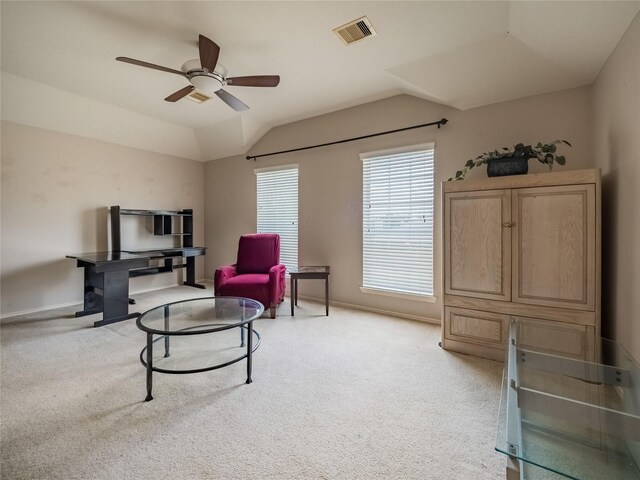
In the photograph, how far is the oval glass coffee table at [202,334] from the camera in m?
Answer: 2.23

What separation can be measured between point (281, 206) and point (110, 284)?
2.51 meters

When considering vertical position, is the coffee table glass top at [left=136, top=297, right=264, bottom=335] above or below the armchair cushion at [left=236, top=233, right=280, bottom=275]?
below

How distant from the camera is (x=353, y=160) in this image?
3945 mm

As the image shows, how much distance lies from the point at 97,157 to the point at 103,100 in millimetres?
918

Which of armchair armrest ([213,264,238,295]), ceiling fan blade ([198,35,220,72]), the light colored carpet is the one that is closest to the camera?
the light colored carpet

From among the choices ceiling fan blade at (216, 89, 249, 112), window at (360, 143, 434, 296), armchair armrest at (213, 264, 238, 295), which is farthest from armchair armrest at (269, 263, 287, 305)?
ceiling fan blade at (216, 89, 249, 112)

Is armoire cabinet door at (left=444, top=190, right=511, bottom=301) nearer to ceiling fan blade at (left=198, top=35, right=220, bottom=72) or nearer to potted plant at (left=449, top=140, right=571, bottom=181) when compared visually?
potted plant at (left=449, top=140, right=571, bottom=181)

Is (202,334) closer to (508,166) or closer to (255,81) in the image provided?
(255,81)

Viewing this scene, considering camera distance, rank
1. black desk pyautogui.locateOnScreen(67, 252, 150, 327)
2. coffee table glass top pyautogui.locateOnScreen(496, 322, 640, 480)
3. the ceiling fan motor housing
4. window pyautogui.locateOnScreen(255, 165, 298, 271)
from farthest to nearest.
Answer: window pyautogui.locateOnScreen(255, 165, 298, 271), black desk pyautogui.locateOnScreen(67, 252, 150, 327), the ceiling fan motor housing, coffee table glass top pyautogui.locateOnScreen(496, 322, 640, 480)

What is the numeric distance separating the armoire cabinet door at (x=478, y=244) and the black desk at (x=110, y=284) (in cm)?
359

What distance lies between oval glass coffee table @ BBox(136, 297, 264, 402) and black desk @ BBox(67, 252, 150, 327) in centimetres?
111

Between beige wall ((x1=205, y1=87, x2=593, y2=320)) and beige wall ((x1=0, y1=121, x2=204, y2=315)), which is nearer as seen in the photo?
beige wall ((x1=205, y1=87, x2=593, y2=320))

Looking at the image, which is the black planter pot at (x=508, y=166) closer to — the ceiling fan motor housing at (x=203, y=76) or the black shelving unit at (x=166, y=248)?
the ceiling fan motor housing at (x=203, y=76)

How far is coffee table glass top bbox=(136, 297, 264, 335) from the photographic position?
233 centimetres
